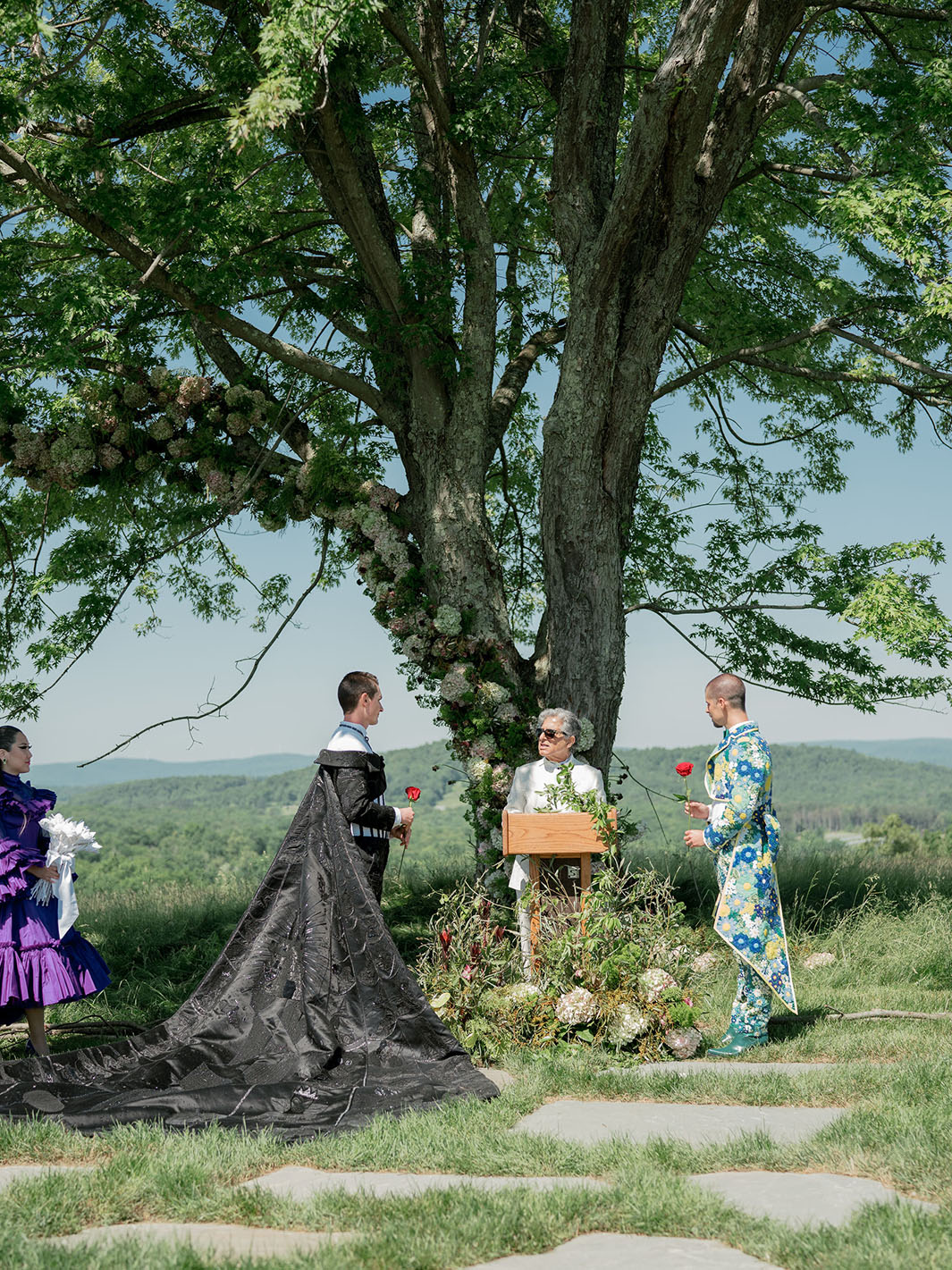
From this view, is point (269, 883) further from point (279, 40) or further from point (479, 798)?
point (279, 40)

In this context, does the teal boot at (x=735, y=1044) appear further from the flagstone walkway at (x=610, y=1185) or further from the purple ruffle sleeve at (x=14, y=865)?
the purple ruffle sleeve at (x=14, y=865)

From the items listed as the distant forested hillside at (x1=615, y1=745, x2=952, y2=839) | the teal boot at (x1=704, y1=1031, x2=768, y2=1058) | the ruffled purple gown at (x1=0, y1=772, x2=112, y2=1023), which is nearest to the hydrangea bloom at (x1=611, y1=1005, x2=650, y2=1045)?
the teal boot at (x1=704, y1=1031, x2=768, y2=1058)

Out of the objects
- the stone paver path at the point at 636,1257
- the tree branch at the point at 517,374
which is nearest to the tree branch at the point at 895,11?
the tree branch at the point at 517,374

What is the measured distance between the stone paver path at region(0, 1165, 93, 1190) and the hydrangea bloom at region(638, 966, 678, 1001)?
3.05 metres

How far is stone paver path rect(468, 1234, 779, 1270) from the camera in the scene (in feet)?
10.5

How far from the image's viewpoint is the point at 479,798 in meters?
9.59

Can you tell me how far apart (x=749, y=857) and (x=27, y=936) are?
4291mm

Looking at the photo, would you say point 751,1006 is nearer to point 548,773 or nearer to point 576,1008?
point 576,1008

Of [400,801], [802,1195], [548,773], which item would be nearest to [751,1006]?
[548,773]

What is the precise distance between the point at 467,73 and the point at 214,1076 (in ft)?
28.5

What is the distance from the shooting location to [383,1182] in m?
4.12

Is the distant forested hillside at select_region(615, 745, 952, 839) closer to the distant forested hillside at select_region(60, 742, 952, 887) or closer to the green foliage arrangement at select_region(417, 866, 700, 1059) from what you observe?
the distant forested hillside at select_region(60, 742, 952, 887)

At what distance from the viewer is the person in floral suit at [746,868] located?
250 inches

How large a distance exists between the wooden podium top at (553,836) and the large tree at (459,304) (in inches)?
113
